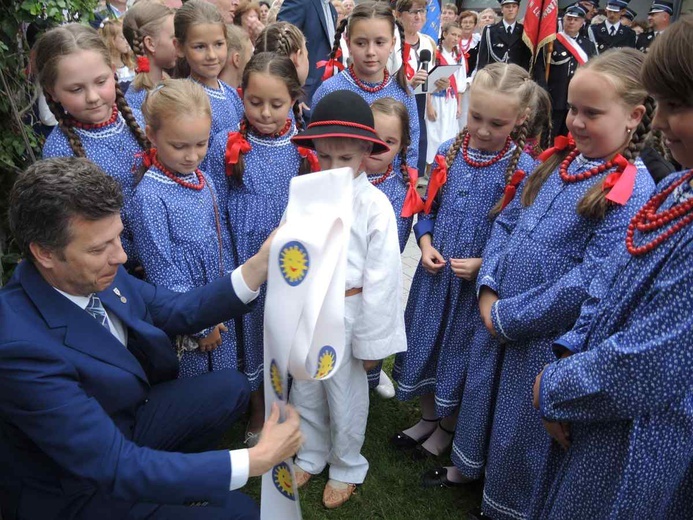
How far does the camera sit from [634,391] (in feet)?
4.89

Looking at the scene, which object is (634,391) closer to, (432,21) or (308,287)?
(308,287)

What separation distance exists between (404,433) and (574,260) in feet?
4.85

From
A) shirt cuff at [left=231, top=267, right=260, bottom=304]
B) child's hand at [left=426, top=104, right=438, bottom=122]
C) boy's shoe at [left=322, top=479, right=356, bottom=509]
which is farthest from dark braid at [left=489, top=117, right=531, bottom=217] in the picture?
child's hand at [left=426, top=104, right=438, bottom=122]

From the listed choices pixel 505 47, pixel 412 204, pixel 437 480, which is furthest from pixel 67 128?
pixel 505 47

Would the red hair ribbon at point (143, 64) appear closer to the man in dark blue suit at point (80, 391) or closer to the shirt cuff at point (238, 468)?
the man in dark blue suit at point (80, 391)

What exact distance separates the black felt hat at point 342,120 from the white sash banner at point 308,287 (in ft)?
1.61

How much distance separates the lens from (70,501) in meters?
1.87

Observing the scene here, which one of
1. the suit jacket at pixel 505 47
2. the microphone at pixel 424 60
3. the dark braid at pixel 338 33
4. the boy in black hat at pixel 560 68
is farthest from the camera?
the suit jacket at pixel 505 47

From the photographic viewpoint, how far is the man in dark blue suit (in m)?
1.68

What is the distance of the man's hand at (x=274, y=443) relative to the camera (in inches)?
70.6

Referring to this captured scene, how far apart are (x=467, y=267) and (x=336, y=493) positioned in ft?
3.94

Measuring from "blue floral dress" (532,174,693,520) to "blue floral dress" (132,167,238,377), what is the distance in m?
1.51

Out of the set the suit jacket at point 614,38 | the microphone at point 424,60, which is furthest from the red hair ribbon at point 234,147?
the suit jacket at point 614,38

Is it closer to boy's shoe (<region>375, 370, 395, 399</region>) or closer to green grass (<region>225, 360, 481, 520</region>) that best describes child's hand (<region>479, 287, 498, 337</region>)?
green grass (<region>225, 360, 481, 520</region>)
